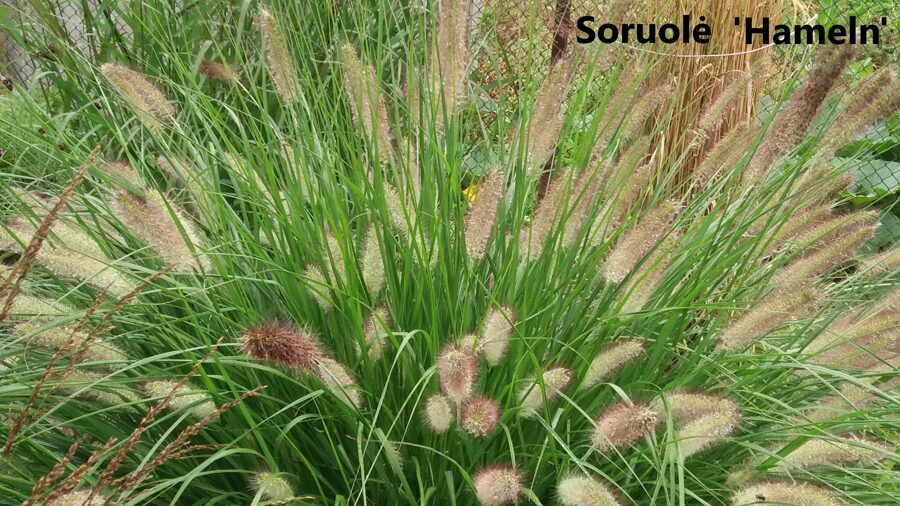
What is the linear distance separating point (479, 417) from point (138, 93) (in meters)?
1.01

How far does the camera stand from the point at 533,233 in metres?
1.78

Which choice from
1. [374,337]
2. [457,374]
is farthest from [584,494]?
[374,337]

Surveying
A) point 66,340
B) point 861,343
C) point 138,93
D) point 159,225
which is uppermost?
point 138,93

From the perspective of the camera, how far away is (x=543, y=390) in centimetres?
142

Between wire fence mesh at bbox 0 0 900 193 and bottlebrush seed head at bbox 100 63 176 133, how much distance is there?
386mm

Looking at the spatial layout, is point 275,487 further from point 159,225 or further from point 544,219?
point 544,219

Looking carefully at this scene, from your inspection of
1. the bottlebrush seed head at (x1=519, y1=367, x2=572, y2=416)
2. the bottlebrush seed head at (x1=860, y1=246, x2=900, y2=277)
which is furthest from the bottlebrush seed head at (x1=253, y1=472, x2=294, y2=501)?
the bottlebrush seed head at (x1=860, y1=246, x2=900, y2=277)

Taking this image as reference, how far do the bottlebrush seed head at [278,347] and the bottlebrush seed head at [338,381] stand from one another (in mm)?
55

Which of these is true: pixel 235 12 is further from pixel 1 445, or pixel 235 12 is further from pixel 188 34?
pixel 1 445

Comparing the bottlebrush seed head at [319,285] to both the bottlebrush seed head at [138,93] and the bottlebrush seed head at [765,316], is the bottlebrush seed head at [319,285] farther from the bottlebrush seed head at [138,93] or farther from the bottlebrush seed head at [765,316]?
the bottlebrush seed head at [765,316]

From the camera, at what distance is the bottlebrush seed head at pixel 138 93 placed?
184 cm

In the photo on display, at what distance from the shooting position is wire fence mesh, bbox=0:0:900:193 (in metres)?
2.31

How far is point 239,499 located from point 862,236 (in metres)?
1.28

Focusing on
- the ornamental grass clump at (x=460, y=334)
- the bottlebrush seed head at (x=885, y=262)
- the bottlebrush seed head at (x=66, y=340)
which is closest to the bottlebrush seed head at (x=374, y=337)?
the ornamental grass clump at (x=460, y=334)
